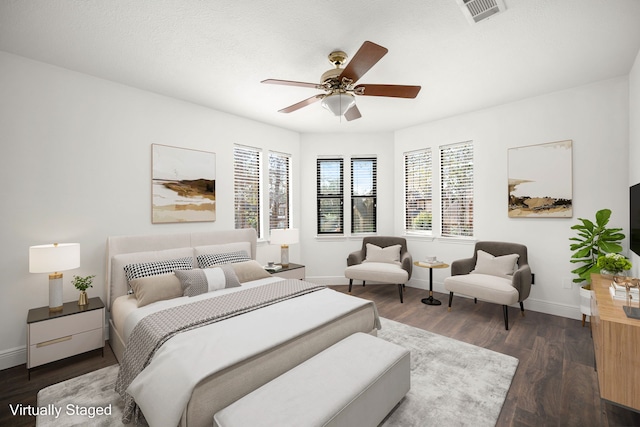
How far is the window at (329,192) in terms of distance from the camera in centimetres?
552

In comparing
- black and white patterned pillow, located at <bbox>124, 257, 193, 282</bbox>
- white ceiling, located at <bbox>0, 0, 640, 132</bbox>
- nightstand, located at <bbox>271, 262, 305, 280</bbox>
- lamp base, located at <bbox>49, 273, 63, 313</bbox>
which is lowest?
nightstand, located at <bbox>271, 262, 305, 280</bbox>

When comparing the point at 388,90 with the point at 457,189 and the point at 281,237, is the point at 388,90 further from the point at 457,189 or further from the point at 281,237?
the point at 457,189

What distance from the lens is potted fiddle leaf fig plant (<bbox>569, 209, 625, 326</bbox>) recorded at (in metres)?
3.13

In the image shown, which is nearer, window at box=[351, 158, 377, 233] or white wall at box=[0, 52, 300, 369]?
white wall at box=[0, 52, 300, 369]

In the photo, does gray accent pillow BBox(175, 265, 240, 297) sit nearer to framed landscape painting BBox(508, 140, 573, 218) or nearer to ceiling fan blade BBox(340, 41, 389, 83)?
ceiling fan blade BBox(340, 41, 389, 83)

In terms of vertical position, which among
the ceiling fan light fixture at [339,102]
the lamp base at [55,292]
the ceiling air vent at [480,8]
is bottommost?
the lamp base at [55,292]

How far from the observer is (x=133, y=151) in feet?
11.0

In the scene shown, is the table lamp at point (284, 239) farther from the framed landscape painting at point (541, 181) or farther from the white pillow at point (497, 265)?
the framed landscape painting at point (541, 181)

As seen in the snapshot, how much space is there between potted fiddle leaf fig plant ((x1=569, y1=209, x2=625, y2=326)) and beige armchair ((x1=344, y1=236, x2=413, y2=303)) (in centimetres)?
207

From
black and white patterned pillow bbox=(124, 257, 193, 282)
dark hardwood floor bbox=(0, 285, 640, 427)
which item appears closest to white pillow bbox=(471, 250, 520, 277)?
dark hardwood floor bbox=(0, 285, 640, 427)

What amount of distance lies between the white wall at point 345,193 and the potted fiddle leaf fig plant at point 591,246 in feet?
9.22

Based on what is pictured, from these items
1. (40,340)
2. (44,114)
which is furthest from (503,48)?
(40,340)

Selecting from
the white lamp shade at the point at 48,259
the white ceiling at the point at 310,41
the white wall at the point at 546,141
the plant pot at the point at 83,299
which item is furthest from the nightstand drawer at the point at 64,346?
the white wall at the point at 546,141

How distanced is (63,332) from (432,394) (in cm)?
333
